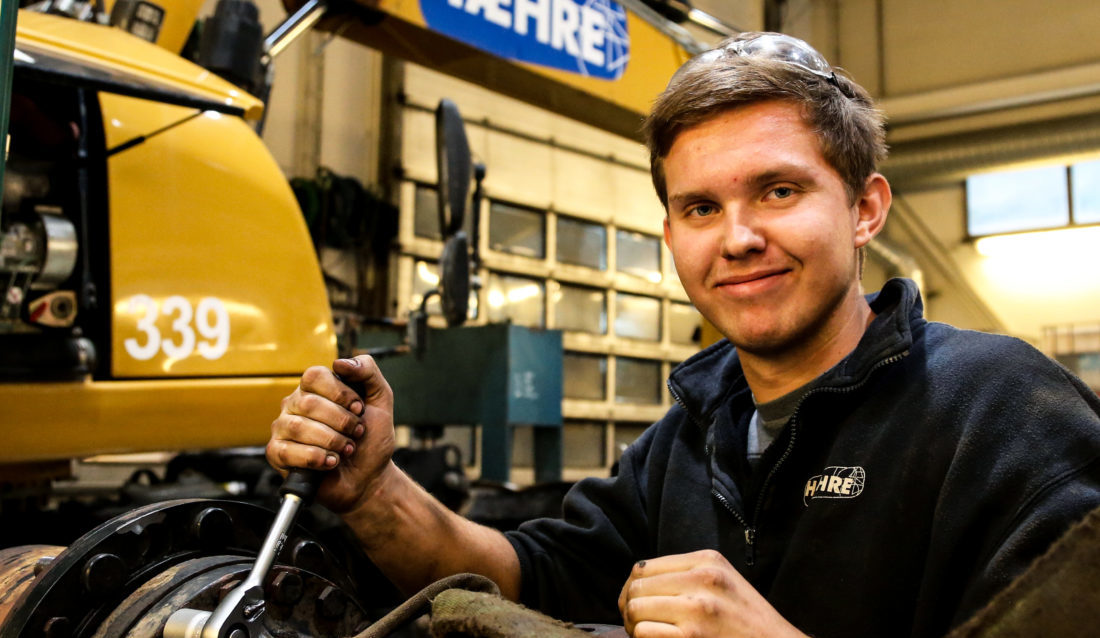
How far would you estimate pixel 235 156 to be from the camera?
1.97m

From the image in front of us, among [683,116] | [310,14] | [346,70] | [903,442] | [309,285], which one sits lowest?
[903,442]

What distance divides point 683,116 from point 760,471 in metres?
0.48

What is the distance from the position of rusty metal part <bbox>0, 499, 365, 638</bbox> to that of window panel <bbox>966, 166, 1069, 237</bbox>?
932 centimetres

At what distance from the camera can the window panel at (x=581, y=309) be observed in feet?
23.4

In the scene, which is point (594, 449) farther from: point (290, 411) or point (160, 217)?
point (290, 411)

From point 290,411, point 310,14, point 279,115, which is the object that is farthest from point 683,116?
point 279,115

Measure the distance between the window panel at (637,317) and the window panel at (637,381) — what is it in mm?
224

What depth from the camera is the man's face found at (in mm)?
1131

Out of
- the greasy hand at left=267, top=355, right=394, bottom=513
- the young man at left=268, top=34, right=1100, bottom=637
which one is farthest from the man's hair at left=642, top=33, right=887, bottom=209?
the greasy hand at left=267, top=355, right=394, bottom=513

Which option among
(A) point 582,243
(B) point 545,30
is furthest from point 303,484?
(A) point 582,243

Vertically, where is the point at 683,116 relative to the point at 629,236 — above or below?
below

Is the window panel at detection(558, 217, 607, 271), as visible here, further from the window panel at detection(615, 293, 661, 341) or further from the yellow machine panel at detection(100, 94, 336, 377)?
the yellow machine panel at detection(100, 94, 336, 377)

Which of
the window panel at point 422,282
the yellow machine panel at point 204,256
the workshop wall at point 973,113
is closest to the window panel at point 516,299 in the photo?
the window panel at point 422,282

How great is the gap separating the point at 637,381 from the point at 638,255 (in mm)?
1112
